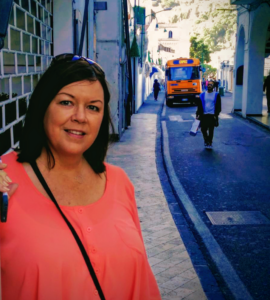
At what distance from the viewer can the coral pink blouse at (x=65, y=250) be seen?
1574mm

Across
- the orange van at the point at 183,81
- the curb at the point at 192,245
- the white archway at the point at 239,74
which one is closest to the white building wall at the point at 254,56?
the white archway at the point at 239,74

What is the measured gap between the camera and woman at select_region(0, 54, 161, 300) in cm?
158

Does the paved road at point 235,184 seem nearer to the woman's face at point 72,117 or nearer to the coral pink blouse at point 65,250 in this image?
the coral pink blouse at point 65,250

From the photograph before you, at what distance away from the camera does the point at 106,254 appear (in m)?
1.73

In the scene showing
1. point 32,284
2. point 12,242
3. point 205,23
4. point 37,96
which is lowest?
point 32,284

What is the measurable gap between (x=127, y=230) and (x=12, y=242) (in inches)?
20.0

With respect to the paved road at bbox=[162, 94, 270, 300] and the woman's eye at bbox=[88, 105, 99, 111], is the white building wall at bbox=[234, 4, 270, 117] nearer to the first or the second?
the paved road at bbox=[162, 94, 270, 300]

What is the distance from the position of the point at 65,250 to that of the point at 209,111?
37.3ft

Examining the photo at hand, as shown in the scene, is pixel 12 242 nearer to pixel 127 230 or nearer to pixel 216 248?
pixel 127 230

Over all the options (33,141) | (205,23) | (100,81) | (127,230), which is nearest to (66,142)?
(33,141)

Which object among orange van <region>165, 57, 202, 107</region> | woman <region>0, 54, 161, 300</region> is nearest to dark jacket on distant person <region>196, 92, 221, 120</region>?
woman <region>0, 54, 161, 300</region>

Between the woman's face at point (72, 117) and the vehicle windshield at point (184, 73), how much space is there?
30.5 metres

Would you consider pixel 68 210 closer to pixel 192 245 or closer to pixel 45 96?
pixel 45 96

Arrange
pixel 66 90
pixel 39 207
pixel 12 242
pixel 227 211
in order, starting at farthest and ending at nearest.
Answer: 1. pixel 227 211
2. pixel 66 90
3. pixel 39 207
4. pixel 12 242
